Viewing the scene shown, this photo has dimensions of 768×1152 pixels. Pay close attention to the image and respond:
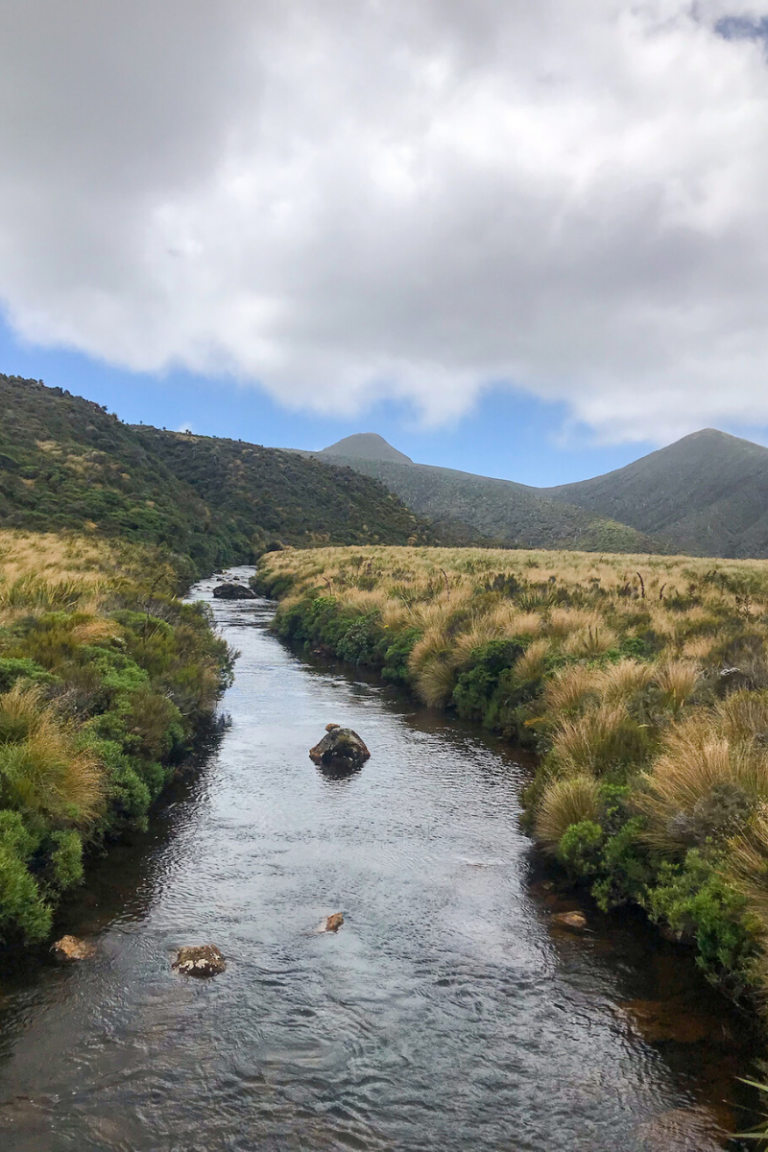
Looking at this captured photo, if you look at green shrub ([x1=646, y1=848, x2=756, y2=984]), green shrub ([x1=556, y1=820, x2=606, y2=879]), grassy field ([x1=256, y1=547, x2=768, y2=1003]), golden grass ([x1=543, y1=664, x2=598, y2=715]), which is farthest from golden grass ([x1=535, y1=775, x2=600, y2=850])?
golden grass ([x1=543, y1=664, x2=598, y2=715])

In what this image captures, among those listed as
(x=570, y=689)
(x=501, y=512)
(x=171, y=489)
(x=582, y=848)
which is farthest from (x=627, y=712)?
(x=501, y=512)

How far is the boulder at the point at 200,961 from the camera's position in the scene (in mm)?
5750

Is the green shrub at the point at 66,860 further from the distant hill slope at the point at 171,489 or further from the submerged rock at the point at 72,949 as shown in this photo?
the distant hill slope at the point at 171,489

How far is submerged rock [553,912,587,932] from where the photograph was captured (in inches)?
262

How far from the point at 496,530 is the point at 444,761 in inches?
4358

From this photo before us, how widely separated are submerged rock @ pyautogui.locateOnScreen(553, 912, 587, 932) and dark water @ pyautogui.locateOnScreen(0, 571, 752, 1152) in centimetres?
14

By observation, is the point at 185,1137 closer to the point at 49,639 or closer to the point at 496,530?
the point at 49,639

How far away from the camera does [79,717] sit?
346 inches

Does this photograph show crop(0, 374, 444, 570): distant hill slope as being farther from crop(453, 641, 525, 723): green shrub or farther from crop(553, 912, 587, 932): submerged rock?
crop(553, 912, 587, 932): submerged rock

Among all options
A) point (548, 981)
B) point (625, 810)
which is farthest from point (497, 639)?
point (548, 981)

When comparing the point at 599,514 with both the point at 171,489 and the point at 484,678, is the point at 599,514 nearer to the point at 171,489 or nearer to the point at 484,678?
the point at 171,489

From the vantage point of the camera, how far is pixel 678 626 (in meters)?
15.8

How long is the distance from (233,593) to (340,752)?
2481cm

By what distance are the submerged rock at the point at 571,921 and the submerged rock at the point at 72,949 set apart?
401 centimetres
